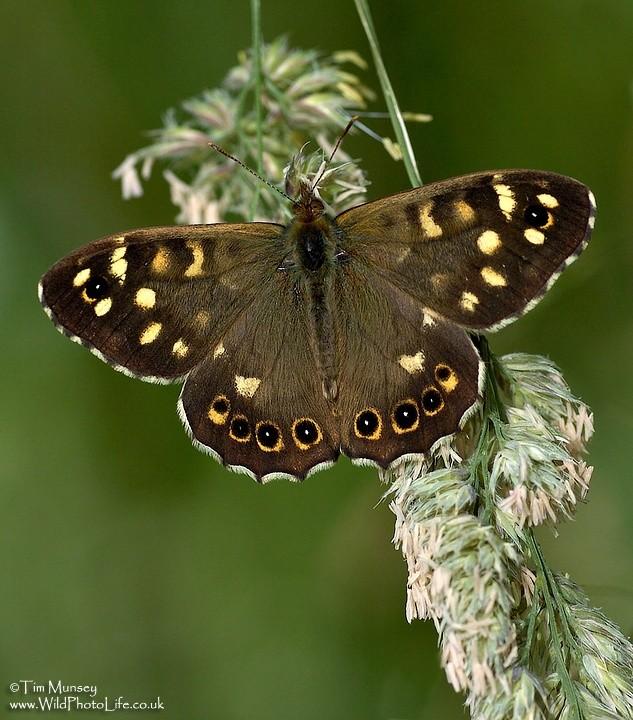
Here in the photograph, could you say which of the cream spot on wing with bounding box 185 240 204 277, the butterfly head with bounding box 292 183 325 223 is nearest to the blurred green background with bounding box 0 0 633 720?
the butterfly head with bounding box 292 183 325 223

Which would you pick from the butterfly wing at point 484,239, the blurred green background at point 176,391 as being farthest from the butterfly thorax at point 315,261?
the blurred green background at point 176,391

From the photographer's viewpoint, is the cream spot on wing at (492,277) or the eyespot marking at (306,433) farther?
the eyespot marking at (306,433)

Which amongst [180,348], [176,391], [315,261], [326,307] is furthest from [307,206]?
[176,391]

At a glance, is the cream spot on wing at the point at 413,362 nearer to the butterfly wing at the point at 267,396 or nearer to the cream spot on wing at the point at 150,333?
the butterfly wing at the point at 267,396

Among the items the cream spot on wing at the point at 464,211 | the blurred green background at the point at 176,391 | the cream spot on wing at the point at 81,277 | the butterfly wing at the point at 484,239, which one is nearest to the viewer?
the butterfly wing at the point at 484,239

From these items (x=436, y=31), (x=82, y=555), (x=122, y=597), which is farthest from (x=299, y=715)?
(x=436, y=31)

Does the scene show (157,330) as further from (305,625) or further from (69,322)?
(305,625)
